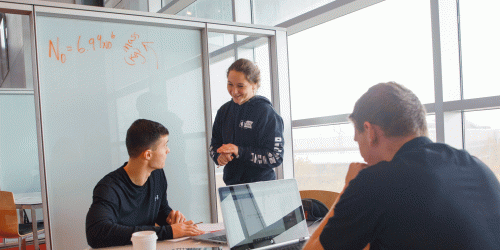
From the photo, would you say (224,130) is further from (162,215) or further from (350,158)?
(350,158)

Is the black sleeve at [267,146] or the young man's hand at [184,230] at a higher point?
the black sleeve at [267,146]

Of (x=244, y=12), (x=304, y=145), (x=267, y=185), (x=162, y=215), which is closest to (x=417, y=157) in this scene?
(x=267, y=185)

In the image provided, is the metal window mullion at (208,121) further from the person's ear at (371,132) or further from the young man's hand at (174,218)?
the person's ear at (371,132)

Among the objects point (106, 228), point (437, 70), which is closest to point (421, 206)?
point (106, 228)

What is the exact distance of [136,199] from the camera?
190 cm

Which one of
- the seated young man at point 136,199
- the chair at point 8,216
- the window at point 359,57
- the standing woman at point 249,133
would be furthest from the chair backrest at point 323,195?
the chair at point 8,216

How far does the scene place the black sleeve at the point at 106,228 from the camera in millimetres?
1587

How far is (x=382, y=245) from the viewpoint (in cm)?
99

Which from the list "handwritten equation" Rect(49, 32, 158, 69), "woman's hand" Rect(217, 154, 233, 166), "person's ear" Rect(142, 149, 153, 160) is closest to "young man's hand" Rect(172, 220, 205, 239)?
"person's ear" Rect(142, 149, 153, 160)

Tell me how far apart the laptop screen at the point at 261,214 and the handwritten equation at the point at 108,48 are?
1.63 m

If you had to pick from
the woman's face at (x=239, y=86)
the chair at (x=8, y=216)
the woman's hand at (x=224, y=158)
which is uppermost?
the woman's face at (x=239, y=86)

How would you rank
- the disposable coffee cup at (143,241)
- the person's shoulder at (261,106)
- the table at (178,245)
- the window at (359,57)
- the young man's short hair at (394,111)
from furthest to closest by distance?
the window at (359,57), the person's shoulder at (261,106), the table at (178,245), the disposable coffee cup at (143,241), the young man's short hair at (394,111)

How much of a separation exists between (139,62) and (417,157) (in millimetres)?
2235

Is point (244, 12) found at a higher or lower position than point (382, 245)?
higher
